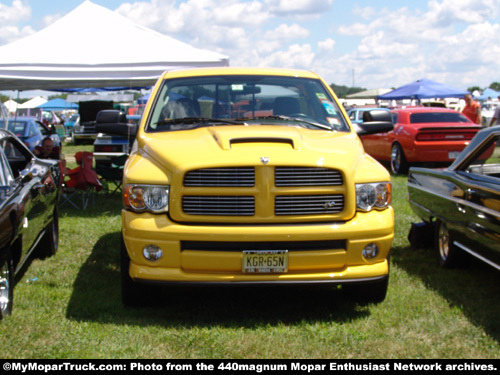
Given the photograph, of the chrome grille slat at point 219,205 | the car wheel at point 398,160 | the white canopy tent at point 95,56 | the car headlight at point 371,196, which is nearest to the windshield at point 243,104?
the car headlight at point 371,196

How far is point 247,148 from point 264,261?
824mm

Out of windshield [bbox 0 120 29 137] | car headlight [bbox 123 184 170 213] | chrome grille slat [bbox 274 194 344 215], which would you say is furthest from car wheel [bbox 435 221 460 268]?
windshield [bbox 0 120 29 137]

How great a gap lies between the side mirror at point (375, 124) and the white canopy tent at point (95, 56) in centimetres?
442

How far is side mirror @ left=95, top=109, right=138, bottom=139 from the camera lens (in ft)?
19.0

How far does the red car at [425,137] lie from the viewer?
43.1 ft

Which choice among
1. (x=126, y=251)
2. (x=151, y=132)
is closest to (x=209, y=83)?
(x=151, y=132)

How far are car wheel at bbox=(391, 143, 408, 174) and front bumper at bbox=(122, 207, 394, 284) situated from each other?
978 cm

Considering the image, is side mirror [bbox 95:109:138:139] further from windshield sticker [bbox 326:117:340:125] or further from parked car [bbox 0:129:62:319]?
windshield sticker [bbox 326:117:340:125]

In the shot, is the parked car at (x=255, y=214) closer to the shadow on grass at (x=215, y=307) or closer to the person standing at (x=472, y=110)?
the shadow on grass at (x=215, y=307)

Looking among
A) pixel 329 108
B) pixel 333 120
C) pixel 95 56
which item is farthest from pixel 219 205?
pixel 95 56

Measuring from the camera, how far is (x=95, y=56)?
32.8 ft

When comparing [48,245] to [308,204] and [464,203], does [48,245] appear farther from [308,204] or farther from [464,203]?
[464,203]

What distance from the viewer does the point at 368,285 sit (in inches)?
190

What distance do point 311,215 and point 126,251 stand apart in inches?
54.8
